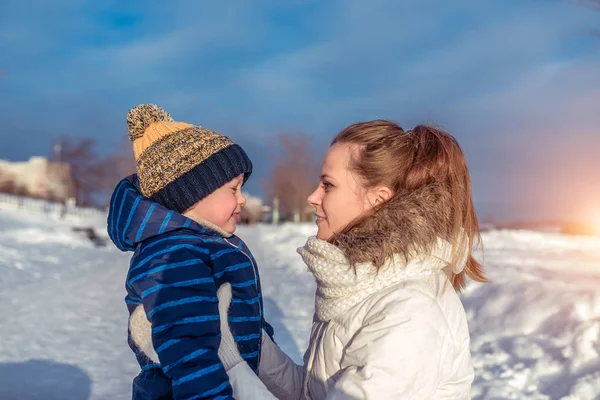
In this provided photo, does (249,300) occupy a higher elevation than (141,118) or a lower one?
lower

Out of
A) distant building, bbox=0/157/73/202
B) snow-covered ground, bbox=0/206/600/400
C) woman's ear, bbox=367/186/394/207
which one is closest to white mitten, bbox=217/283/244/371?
woman's ear, bbox=367/186/394/207

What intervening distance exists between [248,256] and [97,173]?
53467 millimetres

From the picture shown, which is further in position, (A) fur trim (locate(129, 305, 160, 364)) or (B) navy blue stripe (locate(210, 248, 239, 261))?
(B) navy blue stripe (locate(210, 248, 239, 261))

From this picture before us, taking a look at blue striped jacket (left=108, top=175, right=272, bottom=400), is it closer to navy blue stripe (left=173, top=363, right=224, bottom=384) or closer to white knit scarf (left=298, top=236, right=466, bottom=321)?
navy blue stripe (left=173, top=363, right=224, bottom=384)

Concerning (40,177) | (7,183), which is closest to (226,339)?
(7,183)

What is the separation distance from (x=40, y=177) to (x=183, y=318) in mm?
53211

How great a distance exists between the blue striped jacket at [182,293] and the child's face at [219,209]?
11cm

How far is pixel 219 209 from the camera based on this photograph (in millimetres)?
2463

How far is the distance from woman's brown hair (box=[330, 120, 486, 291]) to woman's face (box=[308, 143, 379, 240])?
3 centimetres

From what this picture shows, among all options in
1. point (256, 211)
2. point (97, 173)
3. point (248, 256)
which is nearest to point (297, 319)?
point (248, 256)

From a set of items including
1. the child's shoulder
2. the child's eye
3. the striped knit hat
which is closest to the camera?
the child's shoulder

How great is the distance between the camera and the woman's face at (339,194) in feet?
7.09

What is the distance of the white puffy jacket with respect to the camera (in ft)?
5.54

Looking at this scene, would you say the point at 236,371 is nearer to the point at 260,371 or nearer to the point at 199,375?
the point at 199,375
